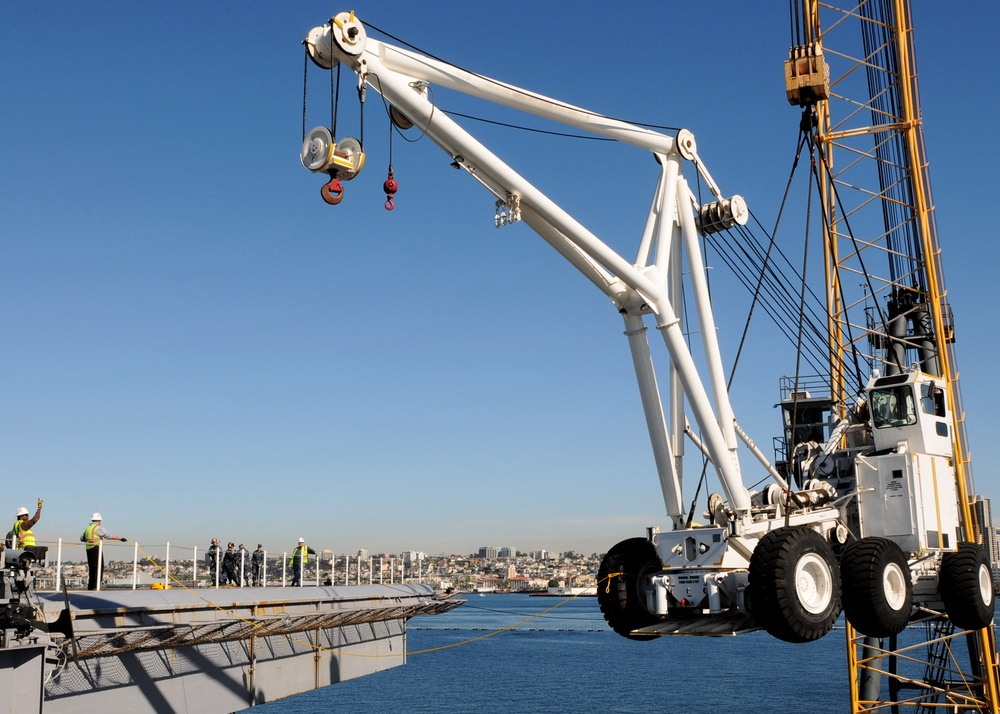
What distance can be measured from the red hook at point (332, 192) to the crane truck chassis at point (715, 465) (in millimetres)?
38

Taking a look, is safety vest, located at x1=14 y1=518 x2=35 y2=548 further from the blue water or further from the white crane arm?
the blue water

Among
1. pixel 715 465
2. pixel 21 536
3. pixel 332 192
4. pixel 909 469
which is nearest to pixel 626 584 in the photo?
pixel 715 465

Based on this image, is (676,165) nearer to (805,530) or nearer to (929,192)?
(805,530)

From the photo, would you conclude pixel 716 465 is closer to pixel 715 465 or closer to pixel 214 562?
pixel 715 465

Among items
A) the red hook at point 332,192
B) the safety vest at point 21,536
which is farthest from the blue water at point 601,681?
the red hook at point 332,192

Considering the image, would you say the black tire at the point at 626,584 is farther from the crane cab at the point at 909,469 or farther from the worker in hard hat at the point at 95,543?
the worker in hard hat at the point at 95,543

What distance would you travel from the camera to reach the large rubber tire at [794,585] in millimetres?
15305

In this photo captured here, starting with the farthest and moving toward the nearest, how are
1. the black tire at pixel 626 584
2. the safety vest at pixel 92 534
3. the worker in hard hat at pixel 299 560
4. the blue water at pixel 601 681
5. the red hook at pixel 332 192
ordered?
1. the blue water at pixel 601 681
2. the worker in hard hat at pixel 299 560
3. the safety vest at pixel 92 534
4. the black tire at pixel 626 584
5. the red hook at pixel 332 192

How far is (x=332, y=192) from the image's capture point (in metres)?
15.2

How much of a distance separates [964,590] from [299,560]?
18.9 metres

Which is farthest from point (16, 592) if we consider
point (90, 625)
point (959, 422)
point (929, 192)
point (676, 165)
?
point (929, 192)

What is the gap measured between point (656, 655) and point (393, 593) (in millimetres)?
65529

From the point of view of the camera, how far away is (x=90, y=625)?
19.8 metres

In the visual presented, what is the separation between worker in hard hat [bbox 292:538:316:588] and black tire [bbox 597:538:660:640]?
43.2 ft
